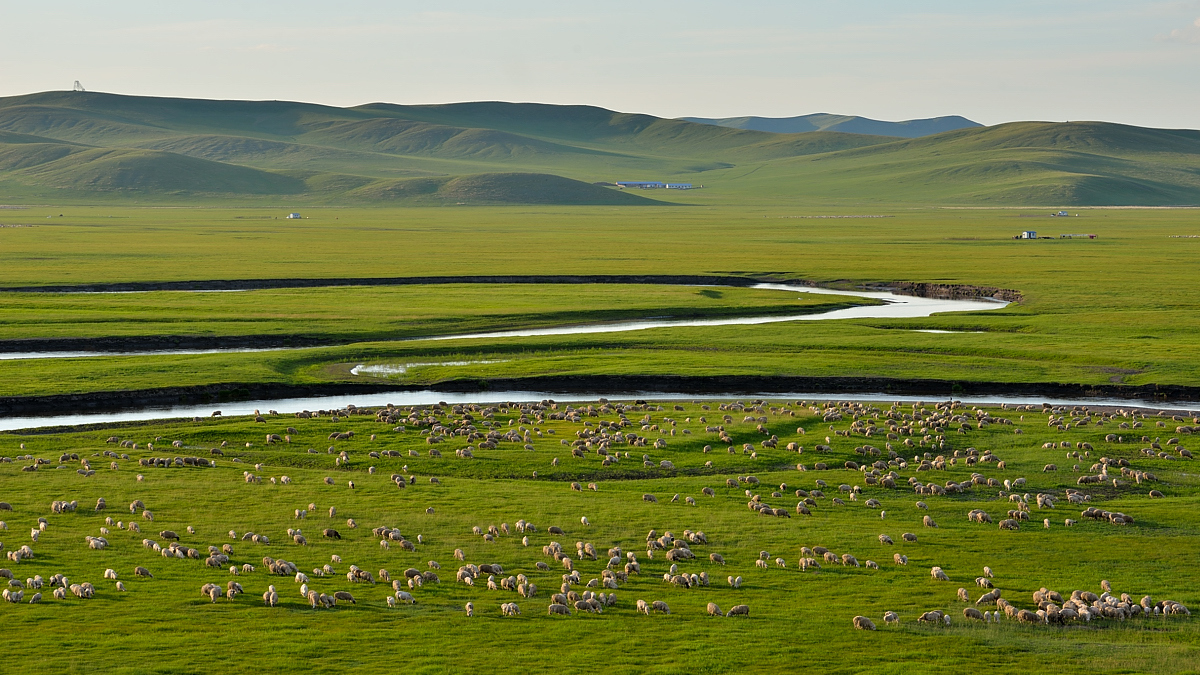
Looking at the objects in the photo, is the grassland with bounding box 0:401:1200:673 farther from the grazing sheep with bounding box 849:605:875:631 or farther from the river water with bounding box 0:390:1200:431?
the river water with bounding box 0:390:1200:431

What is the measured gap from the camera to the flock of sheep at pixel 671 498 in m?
17.4

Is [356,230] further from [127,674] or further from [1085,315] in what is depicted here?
[127,674]

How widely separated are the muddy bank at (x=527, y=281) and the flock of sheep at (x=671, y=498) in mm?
42417

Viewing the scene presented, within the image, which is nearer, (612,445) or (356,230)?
(612,445)

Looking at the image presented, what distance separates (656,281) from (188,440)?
5395 centimetres

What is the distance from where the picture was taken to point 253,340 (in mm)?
52406

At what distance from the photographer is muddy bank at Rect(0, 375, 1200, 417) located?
40188mm

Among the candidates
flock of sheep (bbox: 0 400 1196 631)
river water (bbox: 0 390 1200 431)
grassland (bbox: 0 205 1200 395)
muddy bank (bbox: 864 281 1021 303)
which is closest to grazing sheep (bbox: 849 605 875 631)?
flock of sheep (bbox: 0 400 1196 631)

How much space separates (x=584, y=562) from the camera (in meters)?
19.6

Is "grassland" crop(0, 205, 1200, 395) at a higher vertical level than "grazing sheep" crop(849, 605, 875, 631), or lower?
higher

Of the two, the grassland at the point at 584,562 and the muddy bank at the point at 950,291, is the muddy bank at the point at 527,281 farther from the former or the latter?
the grassland at the point at 584,562

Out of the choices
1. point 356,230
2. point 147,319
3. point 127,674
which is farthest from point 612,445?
point 356,230

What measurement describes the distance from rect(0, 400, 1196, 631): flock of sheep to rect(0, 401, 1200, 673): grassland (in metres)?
0.20

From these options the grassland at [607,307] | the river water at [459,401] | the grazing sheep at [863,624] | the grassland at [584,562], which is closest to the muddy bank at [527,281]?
the grassland at [607,307]
